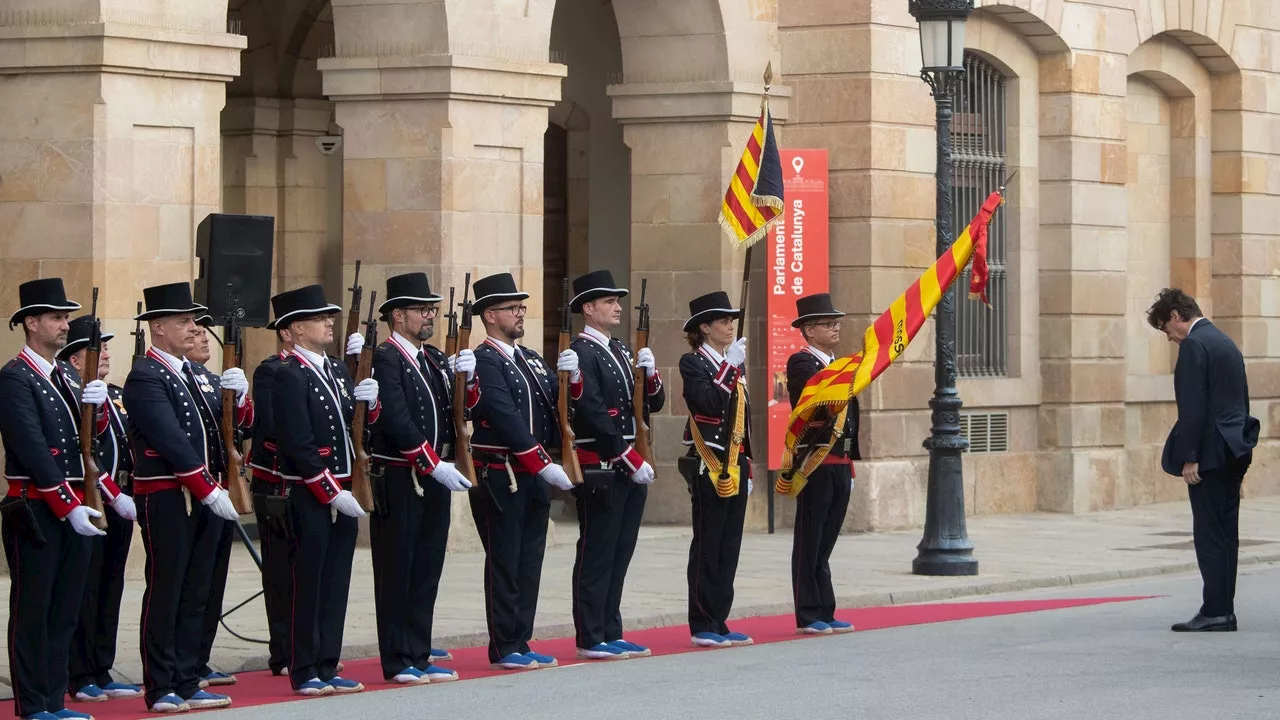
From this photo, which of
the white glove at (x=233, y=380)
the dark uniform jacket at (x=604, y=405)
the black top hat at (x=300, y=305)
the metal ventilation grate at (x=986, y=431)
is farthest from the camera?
the metal ventilation grate at (x=986, y=431)

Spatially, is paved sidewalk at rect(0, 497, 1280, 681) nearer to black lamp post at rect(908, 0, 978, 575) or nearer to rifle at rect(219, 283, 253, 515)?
black lamp post at rect(908, 0, 978, 575)

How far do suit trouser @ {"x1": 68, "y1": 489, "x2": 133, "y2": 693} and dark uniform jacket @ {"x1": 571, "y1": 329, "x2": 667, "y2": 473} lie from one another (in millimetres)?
2414

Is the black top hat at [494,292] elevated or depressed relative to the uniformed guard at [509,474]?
elevated

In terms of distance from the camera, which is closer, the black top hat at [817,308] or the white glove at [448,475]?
the white glove at [448,475]

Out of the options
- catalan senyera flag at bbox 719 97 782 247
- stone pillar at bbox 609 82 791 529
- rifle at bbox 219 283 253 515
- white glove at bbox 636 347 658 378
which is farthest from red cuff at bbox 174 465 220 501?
stone pillar at bbox 609 82 791 529

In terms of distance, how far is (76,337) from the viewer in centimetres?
1139

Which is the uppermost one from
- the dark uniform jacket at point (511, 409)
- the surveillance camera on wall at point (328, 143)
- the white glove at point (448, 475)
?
the surveillance camera on wall at point (328, 143)

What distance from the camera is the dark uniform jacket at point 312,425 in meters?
10.8

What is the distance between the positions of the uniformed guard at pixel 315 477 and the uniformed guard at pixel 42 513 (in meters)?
0.95

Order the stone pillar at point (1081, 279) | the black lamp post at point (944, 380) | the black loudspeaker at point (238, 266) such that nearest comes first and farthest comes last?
1. the black loudspeaker at point (238, 266)
2. the black lamp post at point (944, 380)
3. the stone pillar at point (1081, 279)

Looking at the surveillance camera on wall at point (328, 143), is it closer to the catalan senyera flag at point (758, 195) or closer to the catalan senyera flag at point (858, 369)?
the catalan senyera flag at point (758, 195)

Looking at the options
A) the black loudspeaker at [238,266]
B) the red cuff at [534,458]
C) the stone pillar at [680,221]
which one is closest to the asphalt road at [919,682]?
the red cuff at [534,458]

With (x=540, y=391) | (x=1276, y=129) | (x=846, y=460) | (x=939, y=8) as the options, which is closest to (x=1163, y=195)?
(x=1276, y=129)

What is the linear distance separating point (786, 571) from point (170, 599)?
691 cm
